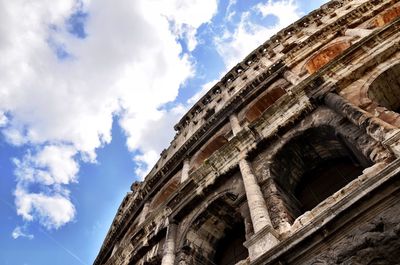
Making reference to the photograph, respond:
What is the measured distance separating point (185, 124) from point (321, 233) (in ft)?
52.2

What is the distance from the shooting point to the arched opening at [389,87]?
917 centimetres

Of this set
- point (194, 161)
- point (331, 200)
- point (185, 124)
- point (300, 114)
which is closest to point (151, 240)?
point (194, 161)

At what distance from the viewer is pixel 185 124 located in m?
20.6

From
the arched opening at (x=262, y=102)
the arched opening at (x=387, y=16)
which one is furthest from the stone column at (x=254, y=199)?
the arched opening at (x=387, y=16)

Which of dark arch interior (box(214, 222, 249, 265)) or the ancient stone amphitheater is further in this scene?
dark arch interior (box(214, 222, 249, 265))

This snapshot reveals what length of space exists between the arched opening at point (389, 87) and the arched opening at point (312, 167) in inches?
75.2

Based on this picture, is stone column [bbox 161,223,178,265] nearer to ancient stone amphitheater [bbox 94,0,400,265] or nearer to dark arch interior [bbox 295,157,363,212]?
ancient stone amphitheater [bbox 94,0,400,265]

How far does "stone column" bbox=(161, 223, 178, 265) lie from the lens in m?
9.01

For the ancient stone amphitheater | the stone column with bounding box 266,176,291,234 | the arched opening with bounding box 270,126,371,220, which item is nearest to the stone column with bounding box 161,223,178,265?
the ancient stone amphitheater

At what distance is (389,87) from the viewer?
30.2 feet

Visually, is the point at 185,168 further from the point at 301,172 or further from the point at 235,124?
the point at 301,172

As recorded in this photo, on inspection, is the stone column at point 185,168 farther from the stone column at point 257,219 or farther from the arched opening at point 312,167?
the arched opening at point 312,167

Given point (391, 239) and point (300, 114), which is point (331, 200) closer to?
point (391, 239)

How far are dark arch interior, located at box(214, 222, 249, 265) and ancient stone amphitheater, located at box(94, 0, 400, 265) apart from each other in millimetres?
34
